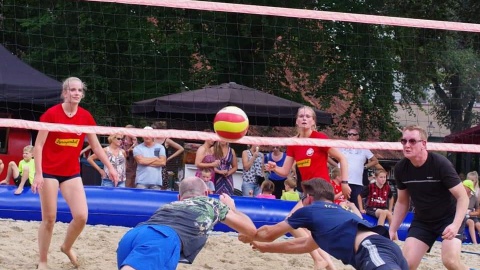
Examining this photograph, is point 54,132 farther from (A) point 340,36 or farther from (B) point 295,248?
(A) point 340,36

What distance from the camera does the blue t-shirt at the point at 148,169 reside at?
9.31 m

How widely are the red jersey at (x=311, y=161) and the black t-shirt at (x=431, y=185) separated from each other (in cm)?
109

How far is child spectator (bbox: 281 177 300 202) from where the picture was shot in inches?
383

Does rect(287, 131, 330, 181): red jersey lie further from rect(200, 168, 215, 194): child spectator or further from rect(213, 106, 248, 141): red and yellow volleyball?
rect(200, 168, 215, 194): child spectator

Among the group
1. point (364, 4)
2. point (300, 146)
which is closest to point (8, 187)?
point (300, 146)

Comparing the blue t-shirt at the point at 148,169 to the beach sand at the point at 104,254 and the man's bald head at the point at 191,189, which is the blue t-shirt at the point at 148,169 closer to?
the beach sand at the point at 104,254

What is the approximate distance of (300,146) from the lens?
261 inches

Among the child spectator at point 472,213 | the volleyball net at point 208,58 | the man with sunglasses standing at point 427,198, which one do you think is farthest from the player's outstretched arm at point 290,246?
the volleyball net at point 208,58

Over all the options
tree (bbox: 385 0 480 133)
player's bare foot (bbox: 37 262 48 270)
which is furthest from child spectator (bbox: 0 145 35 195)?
tree (bbox: 385 0 480 133)

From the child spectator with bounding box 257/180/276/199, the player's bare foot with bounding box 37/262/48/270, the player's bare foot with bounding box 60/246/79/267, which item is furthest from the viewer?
the child spectator with bounding box 257/180/276/199

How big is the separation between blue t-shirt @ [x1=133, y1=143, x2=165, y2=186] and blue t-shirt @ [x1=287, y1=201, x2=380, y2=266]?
4768mm

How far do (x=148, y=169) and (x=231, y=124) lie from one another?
337cm

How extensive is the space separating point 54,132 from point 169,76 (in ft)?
26.3

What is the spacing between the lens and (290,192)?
9.77 metres
